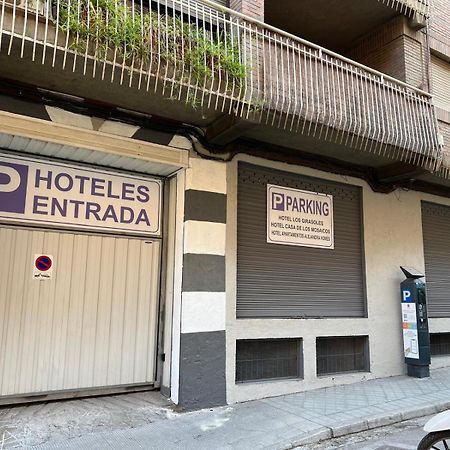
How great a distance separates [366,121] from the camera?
7.18 metres

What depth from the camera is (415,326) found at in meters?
8.24

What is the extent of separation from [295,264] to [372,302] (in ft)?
6.15

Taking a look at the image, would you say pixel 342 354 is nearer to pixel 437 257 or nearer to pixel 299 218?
pixel 299 218

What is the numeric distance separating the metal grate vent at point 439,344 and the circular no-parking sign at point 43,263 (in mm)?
7631

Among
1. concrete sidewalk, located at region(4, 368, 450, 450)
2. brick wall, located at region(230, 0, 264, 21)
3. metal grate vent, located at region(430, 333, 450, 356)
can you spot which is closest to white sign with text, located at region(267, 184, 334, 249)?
concrete sidewalk, located at region(4, 368, 450, 450)

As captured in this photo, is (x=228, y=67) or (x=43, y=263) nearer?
(x=228, y=67)

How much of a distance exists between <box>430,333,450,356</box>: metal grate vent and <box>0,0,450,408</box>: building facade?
A: 4.21ft

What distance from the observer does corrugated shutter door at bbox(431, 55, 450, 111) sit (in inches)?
379

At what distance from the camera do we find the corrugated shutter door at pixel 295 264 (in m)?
7.21

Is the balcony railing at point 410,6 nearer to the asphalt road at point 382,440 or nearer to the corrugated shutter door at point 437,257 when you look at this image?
the corrugated shutter door at point 437,257

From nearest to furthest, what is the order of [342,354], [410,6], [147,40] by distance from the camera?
[147,40] < [342,354] < [410,6]

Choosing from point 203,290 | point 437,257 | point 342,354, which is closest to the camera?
point 203,290

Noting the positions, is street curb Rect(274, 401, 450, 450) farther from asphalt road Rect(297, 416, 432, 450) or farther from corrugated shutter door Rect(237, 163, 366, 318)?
corrugated shutter door Rect(237, 163, 366, 318)

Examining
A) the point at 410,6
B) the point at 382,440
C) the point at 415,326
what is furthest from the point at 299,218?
the point at 410,6
